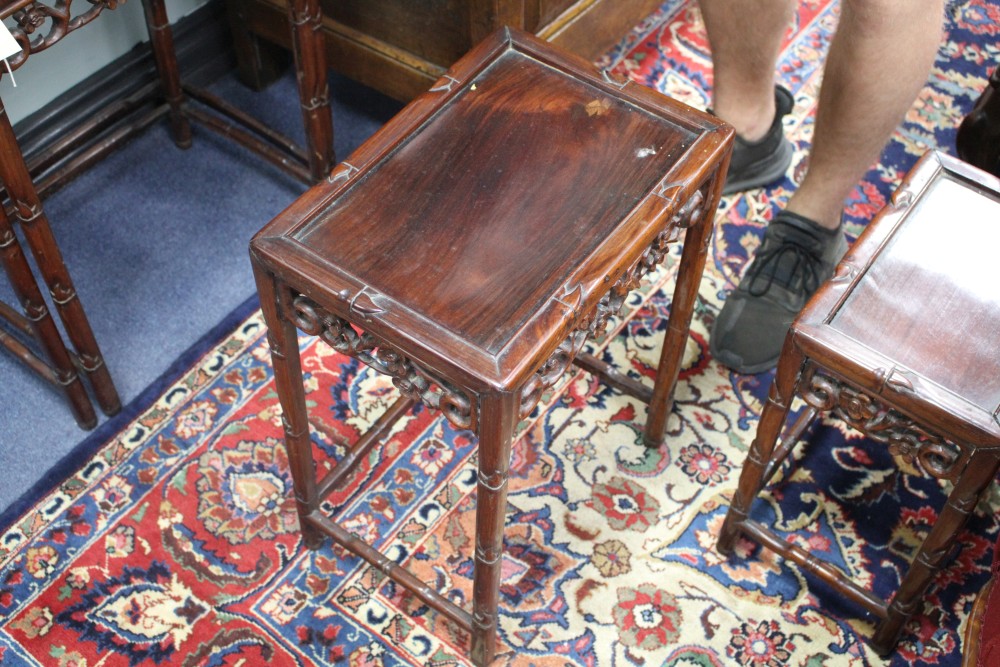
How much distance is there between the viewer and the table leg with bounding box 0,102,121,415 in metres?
1.51

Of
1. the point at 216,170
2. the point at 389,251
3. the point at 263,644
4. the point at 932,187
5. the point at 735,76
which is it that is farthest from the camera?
the point at 216,170

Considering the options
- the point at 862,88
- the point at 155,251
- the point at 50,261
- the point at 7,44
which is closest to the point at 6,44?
the point at 7,44

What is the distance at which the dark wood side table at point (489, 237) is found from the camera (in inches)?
48.3

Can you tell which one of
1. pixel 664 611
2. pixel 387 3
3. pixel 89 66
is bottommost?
pixel 664 611

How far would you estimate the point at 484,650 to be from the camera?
5.19 ft

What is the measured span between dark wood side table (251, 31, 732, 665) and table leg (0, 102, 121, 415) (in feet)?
1.51

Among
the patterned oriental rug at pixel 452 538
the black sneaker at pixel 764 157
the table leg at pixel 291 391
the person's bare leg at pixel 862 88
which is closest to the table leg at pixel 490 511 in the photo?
the patterned oriental rug at pixel 452 538

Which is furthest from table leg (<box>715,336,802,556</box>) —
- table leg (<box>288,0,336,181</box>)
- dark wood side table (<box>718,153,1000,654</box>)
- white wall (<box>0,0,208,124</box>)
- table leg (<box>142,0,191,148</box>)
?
white wall (<box>0,0,208,124</box>)

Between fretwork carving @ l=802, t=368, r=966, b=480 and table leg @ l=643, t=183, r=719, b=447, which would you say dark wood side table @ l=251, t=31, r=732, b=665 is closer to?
table leg @ l=643, t=183, r=719, b=447

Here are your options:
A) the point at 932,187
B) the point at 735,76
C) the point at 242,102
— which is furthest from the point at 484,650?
the point at 242,102

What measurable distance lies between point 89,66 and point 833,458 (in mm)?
1685

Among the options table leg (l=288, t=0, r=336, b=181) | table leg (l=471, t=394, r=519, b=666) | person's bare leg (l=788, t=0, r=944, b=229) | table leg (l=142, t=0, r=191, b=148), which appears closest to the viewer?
table leg (l=471, t=394, r=519, b=666)

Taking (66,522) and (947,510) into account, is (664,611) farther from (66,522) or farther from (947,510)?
(66,522)

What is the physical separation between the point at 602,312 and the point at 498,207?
7.3 inches
